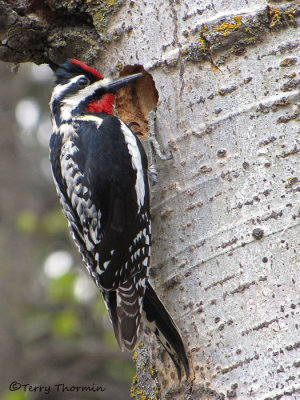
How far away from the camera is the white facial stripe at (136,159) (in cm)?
287

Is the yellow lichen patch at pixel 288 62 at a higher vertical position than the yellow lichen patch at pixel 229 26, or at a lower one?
lower

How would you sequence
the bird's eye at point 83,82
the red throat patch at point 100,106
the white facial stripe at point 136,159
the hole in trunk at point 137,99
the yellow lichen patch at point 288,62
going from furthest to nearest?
1. the red throat patch at point 100,106
2. the bird's eye at point 83,82
3. the hole in trunk at point 137,99
4. the white facial stripe at point 136,159
5. the yellow lichen patch at point 288,62

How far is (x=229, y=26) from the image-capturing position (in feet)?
8.45

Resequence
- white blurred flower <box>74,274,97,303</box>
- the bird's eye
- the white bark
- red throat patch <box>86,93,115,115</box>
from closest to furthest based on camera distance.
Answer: the white bark, the bird's eye, red throat patch <box>86,93,115,115</box>, white blurred flower <box>74,274,97,303</box>

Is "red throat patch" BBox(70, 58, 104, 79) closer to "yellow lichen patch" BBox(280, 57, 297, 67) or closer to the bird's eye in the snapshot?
the bird's eye

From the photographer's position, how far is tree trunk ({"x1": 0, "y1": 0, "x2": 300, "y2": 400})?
2.21m

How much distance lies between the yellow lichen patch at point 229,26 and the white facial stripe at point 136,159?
67 centimetres

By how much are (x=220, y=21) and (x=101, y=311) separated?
428 cm

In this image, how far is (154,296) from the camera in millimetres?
2727

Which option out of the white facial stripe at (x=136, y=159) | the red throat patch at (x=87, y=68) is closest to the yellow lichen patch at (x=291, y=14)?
the white facial stripe at (x=136, y=159)

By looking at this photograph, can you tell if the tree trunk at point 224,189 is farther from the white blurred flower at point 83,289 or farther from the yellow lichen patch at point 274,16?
the white blurred flower at point 83,289

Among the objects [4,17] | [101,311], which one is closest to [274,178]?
[4,17]

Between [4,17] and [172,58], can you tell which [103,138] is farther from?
[4,17]

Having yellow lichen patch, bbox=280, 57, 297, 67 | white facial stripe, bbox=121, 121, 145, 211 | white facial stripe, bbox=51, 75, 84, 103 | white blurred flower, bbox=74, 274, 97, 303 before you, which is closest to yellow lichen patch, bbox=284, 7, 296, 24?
yellow lichen patch, bbox=280, 57, 297, 67
